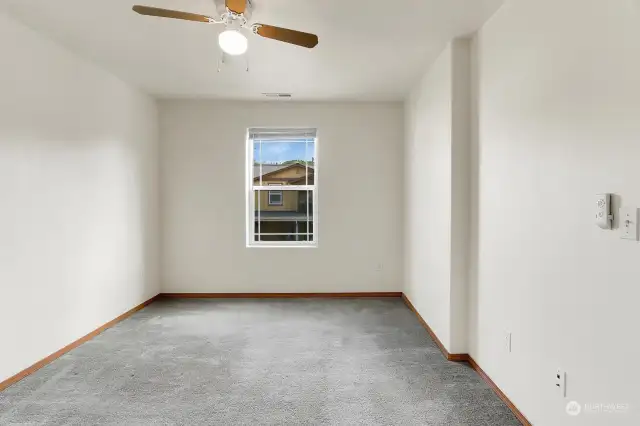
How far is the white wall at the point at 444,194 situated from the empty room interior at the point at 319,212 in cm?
2

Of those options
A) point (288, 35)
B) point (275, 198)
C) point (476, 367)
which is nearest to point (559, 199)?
point (476, 367)

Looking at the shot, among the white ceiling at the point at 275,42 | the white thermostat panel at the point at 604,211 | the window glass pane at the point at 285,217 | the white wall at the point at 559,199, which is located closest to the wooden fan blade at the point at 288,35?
the white ceiling at the point at 275,42

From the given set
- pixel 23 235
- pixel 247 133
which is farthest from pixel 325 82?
pixel 23 235

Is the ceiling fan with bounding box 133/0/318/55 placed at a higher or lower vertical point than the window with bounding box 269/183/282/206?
higher

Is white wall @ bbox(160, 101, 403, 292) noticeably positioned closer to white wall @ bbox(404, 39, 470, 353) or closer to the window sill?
the window sill

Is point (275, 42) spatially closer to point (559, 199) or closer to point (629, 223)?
point (559, 199)

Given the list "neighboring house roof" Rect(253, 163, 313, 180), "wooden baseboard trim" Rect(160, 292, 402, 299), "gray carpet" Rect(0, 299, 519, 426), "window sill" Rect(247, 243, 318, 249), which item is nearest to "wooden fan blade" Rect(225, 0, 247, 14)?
"gray carpet" Rect(0, 299, 519, 426)

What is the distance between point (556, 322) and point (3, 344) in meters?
3.30

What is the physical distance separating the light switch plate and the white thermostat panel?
0.05 metres

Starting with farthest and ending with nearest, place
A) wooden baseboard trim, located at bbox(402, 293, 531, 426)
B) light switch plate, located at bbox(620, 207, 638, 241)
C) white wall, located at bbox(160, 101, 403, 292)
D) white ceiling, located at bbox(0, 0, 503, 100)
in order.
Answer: white wall, located at bbox(160, 101, 403, 292)
white ceiling, located at bbox(0, 0, 503, 100)
wooden baseboard trim, located at bbox(402, 293, 531, 426)
light switch plate, located at bbox(620, 207, 638, 241)

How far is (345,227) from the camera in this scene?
17.5 feet

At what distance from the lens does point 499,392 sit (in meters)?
2.58

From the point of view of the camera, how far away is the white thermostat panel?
1.59 metres

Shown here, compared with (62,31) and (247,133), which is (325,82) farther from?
(62,31)
